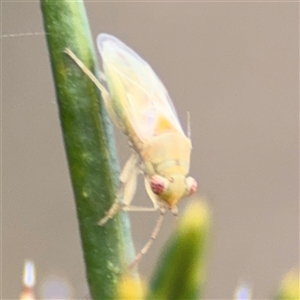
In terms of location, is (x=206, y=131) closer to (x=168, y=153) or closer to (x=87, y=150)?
(x=168, y=153)

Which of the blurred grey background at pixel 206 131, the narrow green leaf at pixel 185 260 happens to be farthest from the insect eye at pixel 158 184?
the blurred grey background at pixel 206 131

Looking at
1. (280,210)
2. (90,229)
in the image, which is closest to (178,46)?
(280,210)

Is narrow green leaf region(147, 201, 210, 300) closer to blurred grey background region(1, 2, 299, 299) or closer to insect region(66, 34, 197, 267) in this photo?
insect region(66, 34, 197, 267)

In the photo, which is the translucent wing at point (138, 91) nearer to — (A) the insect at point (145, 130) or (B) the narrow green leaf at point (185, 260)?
(A) the insect at point (145, 130)

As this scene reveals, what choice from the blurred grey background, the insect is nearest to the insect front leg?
the insect

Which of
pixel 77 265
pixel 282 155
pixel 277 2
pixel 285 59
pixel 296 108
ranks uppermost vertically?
pixel 277 2

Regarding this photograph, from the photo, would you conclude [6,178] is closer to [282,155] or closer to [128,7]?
[128,7]

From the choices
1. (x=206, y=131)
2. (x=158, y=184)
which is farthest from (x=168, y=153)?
(x=206, y=131)
